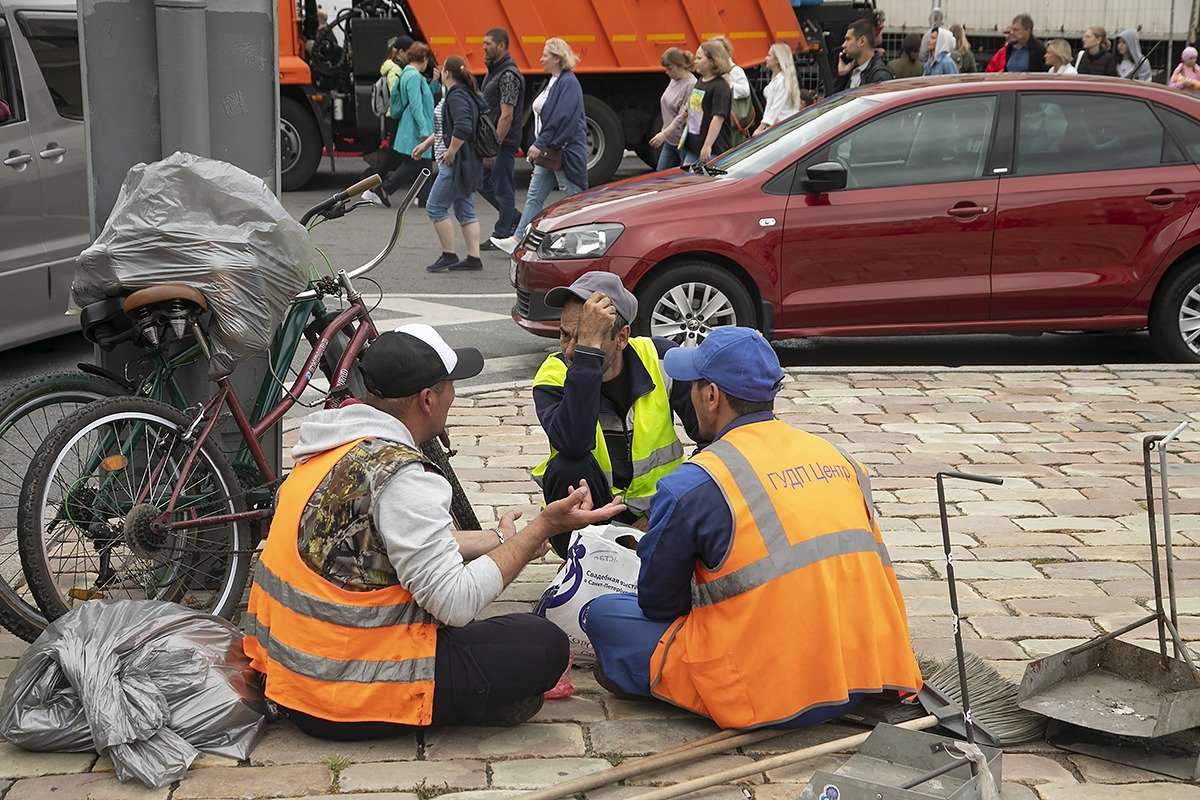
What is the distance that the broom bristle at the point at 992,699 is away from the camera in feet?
13.4

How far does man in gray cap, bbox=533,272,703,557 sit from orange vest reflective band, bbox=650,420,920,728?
875 mm

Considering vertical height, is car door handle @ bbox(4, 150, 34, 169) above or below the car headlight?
above

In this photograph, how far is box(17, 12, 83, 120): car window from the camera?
27.9 ft

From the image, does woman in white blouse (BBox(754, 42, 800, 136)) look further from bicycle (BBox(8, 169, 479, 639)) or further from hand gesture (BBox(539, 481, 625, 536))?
hand gesture (BBox(539, 481, 625, 536))

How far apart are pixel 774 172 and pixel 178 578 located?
5.12 m

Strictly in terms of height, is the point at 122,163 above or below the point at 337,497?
above

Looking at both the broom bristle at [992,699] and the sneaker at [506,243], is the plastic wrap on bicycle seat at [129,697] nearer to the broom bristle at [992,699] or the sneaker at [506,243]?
the broom bristle at [992,699]

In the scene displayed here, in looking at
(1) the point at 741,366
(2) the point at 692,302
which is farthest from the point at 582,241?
(1) the point at 741,366

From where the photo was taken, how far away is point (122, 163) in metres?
5.03

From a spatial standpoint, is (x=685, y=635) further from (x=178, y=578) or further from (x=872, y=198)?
(x=872, y=198)

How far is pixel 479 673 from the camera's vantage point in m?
3.99

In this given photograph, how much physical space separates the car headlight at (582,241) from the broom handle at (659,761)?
5004 mm

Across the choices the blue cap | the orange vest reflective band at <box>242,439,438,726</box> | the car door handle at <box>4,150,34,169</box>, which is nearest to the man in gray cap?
the blue cap

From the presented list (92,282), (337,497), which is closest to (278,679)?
(337,497)
